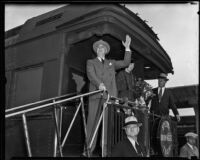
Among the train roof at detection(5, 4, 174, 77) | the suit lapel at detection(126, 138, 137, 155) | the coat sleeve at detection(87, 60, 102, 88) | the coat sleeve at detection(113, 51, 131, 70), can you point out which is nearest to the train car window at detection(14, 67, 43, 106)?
the train roof at detection(5, 4, 174, 77)

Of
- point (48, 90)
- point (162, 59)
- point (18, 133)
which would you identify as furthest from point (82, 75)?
point (162, 59)

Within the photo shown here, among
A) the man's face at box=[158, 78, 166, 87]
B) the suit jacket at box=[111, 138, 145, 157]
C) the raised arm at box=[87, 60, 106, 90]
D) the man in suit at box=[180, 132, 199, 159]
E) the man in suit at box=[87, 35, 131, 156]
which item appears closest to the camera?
the suit jacket at box=[111, 138, 145, 157]

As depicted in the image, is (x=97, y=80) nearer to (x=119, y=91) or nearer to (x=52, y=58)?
(x=52, y=58)

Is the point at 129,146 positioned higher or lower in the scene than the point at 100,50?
lower

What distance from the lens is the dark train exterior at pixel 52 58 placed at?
12.9ft

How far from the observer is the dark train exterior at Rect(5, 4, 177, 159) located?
3926 millimetres

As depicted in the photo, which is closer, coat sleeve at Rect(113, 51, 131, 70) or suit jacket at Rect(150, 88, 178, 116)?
coat sleeve at Rect(113, 51, 131, 70)

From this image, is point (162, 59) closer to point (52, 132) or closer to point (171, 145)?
point (171, 145)

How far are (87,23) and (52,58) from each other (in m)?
0.74

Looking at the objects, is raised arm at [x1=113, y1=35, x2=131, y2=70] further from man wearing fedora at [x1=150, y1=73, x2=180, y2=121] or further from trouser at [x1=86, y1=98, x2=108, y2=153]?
man wearing fedora at [x1=150, y1=73, x2=180, y2=121]

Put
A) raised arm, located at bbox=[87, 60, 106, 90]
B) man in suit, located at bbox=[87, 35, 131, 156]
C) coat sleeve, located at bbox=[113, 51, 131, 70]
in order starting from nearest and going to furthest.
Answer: man in suit, located at bbox=[87, 35, 131, 156] < raised arm, located at bbox=[87, 60, 106, 90] < coat sleeve, located at bbox=[113, 51, 131, 70]

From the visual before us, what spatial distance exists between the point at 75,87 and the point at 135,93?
1.28 meters

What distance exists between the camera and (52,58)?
13.8 feet

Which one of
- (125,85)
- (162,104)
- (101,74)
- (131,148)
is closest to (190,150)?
(162,104)
